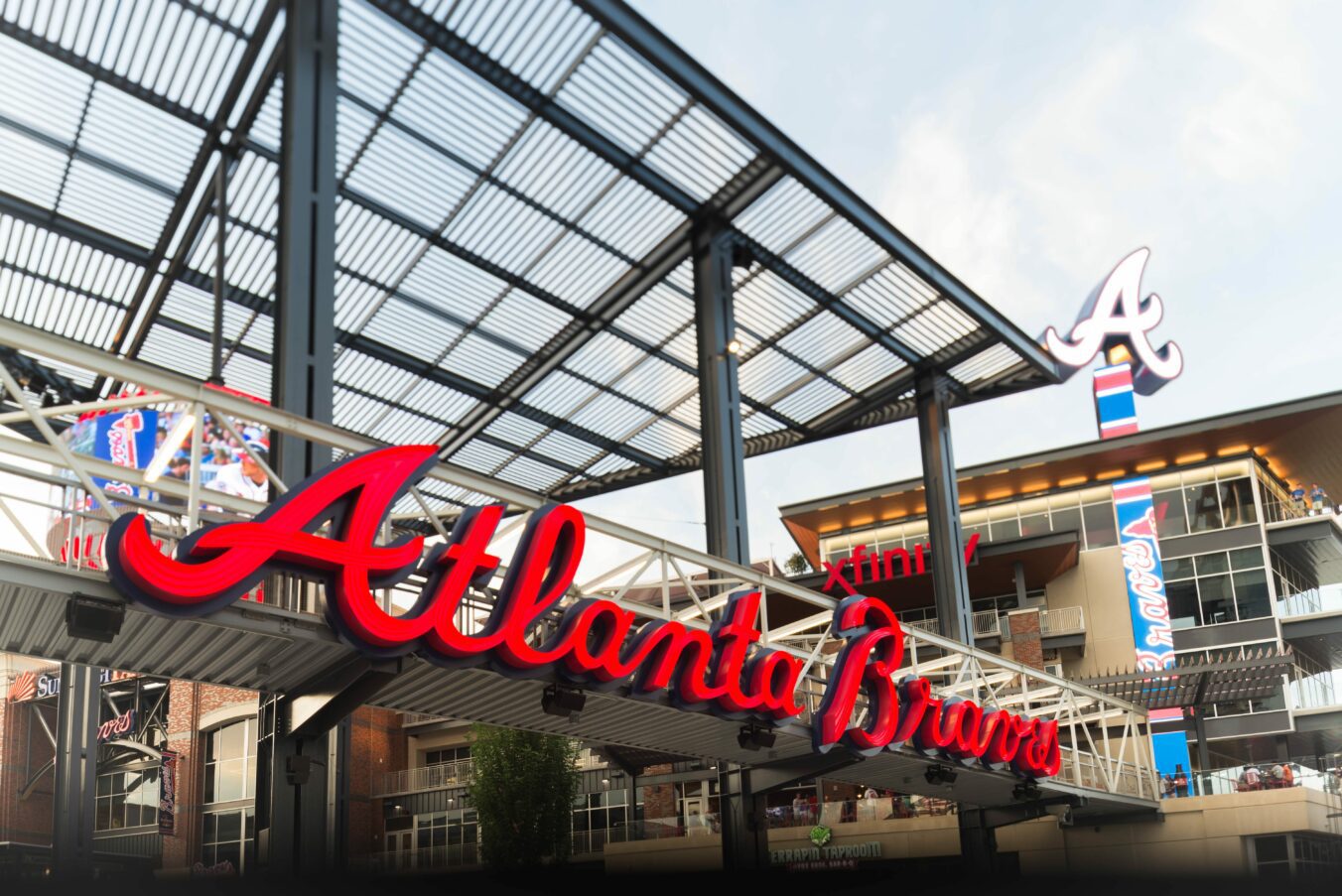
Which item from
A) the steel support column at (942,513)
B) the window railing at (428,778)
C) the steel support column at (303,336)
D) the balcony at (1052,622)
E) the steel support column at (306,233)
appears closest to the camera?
the steel support column at (303,336)

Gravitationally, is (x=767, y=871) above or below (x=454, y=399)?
below

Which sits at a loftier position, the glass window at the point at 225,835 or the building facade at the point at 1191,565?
the building facade at the point at 1191,565

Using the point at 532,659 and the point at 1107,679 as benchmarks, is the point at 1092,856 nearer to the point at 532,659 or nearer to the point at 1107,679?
the point at 1107,679

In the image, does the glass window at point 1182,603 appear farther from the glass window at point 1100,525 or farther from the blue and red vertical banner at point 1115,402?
the blue and red vertical banner at point 1115,402

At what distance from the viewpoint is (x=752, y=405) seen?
1454 inches

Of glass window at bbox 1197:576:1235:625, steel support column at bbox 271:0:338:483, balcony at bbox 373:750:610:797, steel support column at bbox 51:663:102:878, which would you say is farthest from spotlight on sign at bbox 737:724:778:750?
glass window at bbox 1197:576:1235:625

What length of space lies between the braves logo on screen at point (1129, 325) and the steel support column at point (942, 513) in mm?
28512

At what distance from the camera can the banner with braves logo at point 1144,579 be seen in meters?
57.2

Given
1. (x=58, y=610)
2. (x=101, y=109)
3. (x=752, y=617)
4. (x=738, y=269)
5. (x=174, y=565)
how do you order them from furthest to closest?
(x=738, y=269), (x=101, y=109), (x=752, y=617), (x=58, y=610), (x=174, y=565)

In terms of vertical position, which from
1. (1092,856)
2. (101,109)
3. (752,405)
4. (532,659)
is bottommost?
(1092,856)

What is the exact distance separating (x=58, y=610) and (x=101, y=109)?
1515 cm

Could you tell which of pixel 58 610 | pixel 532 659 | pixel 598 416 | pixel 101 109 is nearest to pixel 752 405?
pixel 598 416

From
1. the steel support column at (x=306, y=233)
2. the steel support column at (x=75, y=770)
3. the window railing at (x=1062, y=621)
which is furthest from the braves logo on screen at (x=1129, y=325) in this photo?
the steel support column at (x=306, y=233)

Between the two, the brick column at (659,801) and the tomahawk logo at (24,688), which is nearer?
the brick column at (659,801)
